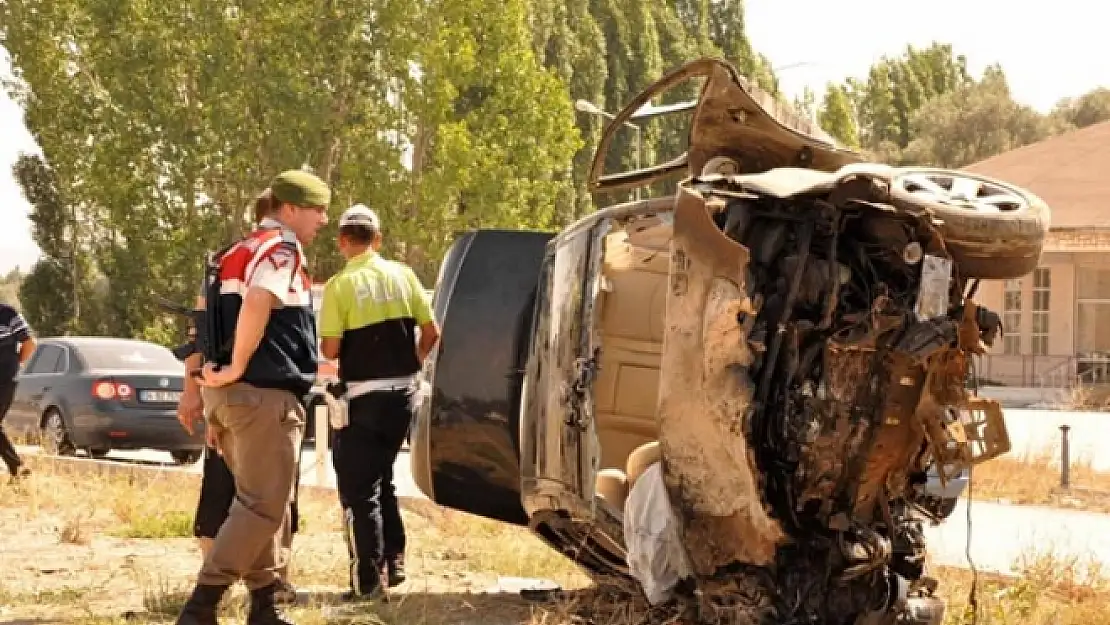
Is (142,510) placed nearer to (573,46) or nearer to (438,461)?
(438,461)

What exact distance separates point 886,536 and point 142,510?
5.95 metres

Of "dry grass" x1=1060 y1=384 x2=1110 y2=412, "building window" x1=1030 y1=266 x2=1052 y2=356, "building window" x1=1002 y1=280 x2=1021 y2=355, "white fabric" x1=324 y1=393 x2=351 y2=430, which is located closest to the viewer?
"white fabric" x1=324 y1=393 x2=351 y2=430

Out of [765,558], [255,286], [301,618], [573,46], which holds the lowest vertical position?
[301,618]

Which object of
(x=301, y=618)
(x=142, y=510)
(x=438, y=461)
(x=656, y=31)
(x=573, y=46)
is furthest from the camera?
(x=656, y=31)

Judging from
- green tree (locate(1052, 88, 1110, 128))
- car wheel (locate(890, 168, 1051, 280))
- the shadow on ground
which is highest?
green tree (locate(1052, 88, 1110, 128))

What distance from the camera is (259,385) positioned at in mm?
6367

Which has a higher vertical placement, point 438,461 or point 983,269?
point 983,269

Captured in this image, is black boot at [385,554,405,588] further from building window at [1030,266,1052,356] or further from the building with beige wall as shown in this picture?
building window at [1030,266,1052,356]

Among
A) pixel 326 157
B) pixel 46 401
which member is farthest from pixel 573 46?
pixel 46 401

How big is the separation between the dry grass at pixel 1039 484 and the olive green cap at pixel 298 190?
27.1 ft

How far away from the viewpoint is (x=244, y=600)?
7.47 meters

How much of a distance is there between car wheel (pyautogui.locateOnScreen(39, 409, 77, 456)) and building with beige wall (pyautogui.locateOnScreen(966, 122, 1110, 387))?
20.8 metres

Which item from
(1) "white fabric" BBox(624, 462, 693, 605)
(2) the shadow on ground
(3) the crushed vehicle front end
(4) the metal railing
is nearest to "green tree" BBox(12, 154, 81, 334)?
(4) the metal railing

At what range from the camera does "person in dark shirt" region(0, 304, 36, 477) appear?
12.6m
